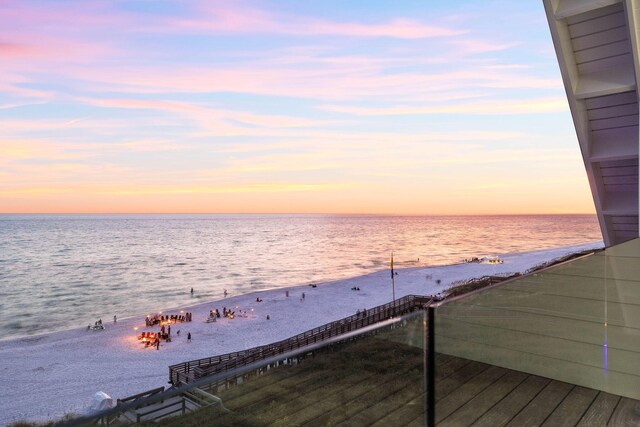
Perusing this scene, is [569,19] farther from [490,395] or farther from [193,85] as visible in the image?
[193,85]

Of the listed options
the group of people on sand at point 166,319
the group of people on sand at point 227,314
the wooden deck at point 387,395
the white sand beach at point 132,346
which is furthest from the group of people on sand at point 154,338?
the wooden deck at point 387,395

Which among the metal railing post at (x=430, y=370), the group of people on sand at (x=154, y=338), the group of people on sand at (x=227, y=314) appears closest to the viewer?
the metal railing post at (x=430, y=370)

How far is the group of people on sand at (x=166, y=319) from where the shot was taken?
3014cm

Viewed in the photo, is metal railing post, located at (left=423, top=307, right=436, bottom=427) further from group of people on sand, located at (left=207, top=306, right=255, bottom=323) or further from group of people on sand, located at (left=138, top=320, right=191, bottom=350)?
group of people on sand, located at (left=207, top=306, right=255, bottom=323)

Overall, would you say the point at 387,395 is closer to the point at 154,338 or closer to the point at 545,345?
the point at 545,345

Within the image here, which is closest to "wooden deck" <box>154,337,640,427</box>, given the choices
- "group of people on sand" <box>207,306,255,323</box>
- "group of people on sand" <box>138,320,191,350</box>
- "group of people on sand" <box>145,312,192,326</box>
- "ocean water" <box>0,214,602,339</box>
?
"group of people on sand" <box>138,320,191,350</box>

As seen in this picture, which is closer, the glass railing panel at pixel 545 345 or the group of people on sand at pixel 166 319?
the glass railing panel at pixel 545 345

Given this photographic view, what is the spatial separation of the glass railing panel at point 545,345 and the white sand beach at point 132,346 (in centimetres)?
1781

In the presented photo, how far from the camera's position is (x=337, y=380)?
2424 mm

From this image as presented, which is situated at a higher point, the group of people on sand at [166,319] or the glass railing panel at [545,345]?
the glass railing panel at [545,345]

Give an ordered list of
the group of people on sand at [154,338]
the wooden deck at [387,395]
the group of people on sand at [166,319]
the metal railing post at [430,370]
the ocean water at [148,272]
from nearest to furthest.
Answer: the metal railing post at [430,370], the wooden deck at [387,395], the group of people on sand at [154,338], the group of people on sand at [166,319], the ocean water at [148,272]

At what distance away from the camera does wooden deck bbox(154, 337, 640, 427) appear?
1.99 metres

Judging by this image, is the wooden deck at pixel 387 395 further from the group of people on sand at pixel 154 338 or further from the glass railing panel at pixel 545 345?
the group of people on sand at pixel 154 338

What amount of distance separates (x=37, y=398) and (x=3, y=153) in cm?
11431
